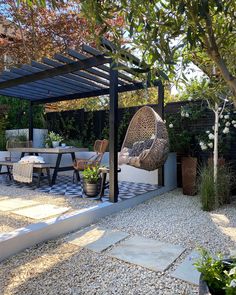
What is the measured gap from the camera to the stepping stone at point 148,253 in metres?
2.39

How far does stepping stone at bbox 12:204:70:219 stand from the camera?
3.65 metres

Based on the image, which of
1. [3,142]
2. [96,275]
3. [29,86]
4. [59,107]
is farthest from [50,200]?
[59,107]

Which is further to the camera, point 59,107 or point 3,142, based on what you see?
point 59,107

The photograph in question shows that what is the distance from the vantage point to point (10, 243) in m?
2.58

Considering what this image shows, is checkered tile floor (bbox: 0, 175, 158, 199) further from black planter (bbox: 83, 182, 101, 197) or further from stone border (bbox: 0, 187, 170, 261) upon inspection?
stone border (bbox: 0, 187, 170, 261)

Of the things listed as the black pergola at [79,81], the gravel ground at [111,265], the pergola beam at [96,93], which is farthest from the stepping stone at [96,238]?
the pergola beam at [96,93]

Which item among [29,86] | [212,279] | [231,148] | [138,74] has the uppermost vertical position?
[29,86]

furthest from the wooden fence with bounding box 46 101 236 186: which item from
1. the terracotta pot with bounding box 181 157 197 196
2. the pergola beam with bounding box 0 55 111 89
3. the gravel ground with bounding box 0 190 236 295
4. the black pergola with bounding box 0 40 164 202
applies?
the gravel ground with bounding box 0 190 236 295

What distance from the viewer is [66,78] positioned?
5.52m

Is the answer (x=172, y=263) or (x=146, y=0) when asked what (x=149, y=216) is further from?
(x=146, y=0)

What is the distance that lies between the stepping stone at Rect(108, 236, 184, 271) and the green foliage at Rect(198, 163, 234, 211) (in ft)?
5.36

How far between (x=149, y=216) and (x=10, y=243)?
2.00 m

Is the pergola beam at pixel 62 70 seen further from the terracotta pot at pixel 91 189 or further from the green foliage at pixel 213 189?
the green foliage at pixel 213 189

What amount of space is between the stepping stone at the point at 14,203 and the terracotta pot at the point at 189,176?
2.89 meters
